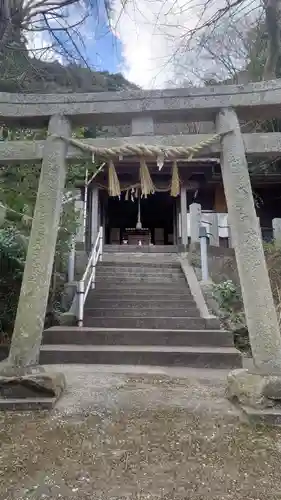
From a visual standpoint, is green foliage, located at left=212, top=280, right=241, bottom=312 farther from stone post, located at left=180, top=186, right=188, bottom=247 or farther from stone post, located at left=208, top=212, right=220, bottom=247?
stone post, located at left=180, top=186, right=188, bottom=247

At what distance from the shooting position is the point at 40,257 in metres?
3.75

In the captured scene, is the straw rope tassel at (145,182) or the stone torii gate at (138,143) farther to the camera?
the straw rope tassel at (145,182)

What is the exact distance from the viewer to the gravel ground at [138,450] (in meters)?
2.05

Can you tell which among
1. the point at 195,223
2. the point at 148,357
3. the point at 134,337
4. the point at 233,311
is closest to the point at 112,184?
the point at 148,357

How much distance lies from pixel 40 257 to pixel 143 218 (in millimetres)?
13749

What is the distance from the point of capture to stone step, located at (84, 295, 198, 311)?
713 centimetres

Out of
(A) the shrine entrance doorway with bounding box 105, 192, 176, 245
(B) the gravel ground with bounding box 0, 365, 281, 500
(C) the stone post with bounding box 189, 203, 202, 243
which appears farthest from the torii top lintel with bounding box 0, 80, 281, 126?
(A) the shrine entrance doorway with bounding box 105, 192, 176, 245

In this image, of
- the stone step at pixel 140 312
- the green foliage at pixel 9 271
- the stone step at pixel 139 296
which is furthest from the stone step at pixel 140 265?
the green foliage at pixel 9 271

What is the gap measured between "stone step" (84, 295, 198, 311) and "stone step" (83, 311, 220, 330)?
49 cm

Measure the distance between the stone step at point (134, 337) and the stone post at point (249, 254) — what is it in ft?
8.10

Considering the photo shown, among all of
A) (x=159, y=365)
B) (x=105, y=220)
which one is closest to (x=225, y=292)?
(x=159, y=365)

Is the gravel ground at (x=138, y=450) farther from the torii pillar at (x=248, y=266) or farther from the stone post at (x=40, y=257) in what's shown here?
the stone post at (x=40, y=257)

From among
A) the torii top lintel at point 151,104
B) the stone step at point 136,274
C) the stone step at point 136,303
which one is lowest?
the stone step at point 136,303

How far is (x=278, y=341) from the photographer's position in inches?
131
